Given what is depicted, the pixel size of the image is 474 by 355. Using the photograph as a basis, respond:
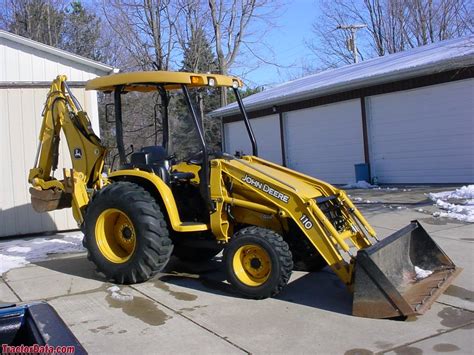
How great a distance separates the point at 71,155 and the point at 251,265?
11.0 ft

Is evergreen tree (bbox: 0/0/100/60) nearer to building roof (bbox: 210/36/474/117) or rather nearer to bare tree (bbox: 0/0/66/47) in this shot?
bare tree (bbox: 0/0/66/47)

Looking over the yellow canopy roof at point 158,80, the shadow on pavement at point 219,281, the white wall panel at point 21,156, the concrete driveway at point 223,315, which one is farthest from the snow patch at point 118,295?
the white wall panel at point 21,156

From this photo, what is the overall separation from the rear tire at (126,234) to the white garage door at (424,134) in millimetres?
11203

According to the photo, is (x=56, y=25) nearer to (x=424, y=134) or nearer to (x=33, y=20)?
(x=33, y=20)

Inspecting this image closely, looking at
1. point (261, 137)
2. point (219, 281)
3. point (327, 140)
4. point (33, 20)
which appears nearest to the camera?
A: point (219, 281)

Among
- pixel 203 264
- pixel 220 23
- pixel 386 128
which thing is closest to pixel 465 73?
pixel 386 128

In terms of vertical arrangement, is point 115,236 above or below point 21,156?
below

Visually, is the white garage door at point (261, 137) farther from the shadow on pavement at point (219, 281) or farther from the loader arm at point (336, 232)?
the loader arm at point (336, 232)

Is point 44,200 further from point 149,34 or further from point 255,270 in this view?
point 149,34

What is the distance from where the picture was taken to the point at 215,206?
5957mm

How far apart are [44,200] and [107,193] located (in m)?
1.66

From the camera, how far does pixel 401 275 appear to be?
543 centimetres

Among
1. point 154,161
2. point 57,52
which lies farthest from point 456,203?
point 57,52

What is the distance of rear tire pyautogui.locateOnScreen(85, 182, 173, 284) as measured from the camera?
19.6ft
